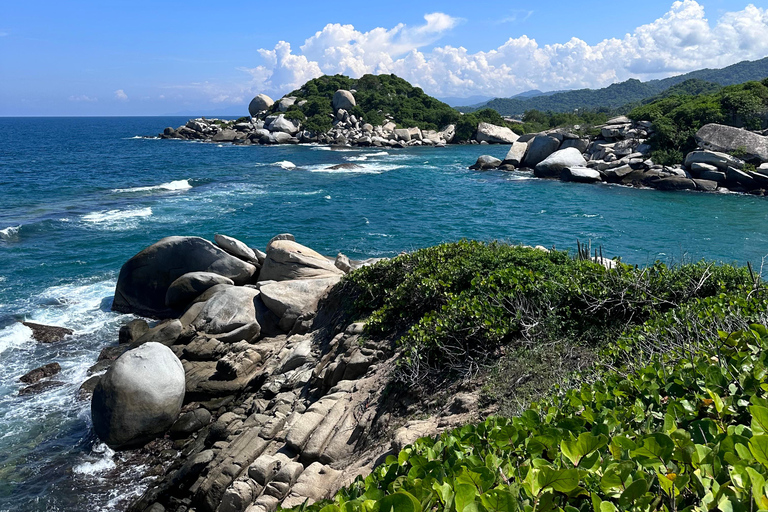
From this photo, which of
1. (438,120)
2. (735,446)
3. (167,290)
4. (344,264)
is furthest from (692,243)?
(438,120)

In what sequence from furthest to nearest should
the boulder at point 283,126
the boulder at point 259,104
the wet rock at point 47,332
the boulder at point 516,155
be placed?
the boulder at point 259,104 < the boulder at point 283,126 < the boulder at point 516,155 < the wet rock at point 47,332

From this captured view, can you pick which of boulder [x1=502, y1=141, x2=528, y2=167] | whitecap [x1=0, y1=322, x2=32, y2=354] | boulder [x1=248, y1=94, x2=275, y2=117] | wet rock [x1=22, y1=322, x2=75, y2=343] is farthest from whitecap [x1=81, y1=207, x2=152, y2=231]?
boulder [x1=248, y1=94, x2=275, y2=117]

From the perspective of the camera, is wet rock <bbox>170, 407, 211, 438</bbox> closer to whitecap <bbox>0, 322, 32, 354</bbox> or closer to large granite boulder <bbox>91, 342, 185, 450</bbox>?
large granite boulder <bbox>91, 342, 185, 450</bbox>

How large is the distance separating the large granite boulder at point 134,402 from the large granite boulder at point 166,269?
19.5 ft

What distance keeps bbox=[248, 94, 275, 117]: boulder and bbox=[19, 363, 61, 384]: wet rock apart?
79.9 m

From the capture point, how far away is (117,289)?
17359 millimetres

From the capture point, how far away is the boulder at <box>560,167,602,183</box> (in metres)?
38.1

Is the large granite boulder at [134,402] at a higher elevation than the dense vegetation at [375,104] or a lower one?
lower

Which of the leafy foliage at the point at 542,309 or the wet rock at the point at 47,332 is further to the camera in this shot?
the wet rock at the point at 47,332

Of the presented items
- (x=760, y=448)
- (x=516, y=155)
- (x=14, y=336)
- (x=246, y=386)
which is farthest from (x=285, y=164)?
(x=760, y=448)

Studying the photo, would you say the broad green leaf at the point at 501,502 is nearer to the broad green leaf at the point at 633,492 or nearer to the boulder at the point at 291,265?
the broad green leaf at the point at 633,492

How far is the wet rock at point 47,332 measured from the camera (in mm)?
15000

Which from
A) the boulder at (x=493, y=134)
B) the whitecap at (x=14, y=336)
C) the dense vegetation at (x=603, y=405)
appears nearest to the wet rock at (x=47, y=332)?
the whitecap at (x=14, y=336)

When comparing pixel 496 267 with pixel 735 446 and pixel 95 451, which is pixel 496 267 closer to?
pixel 735 446
